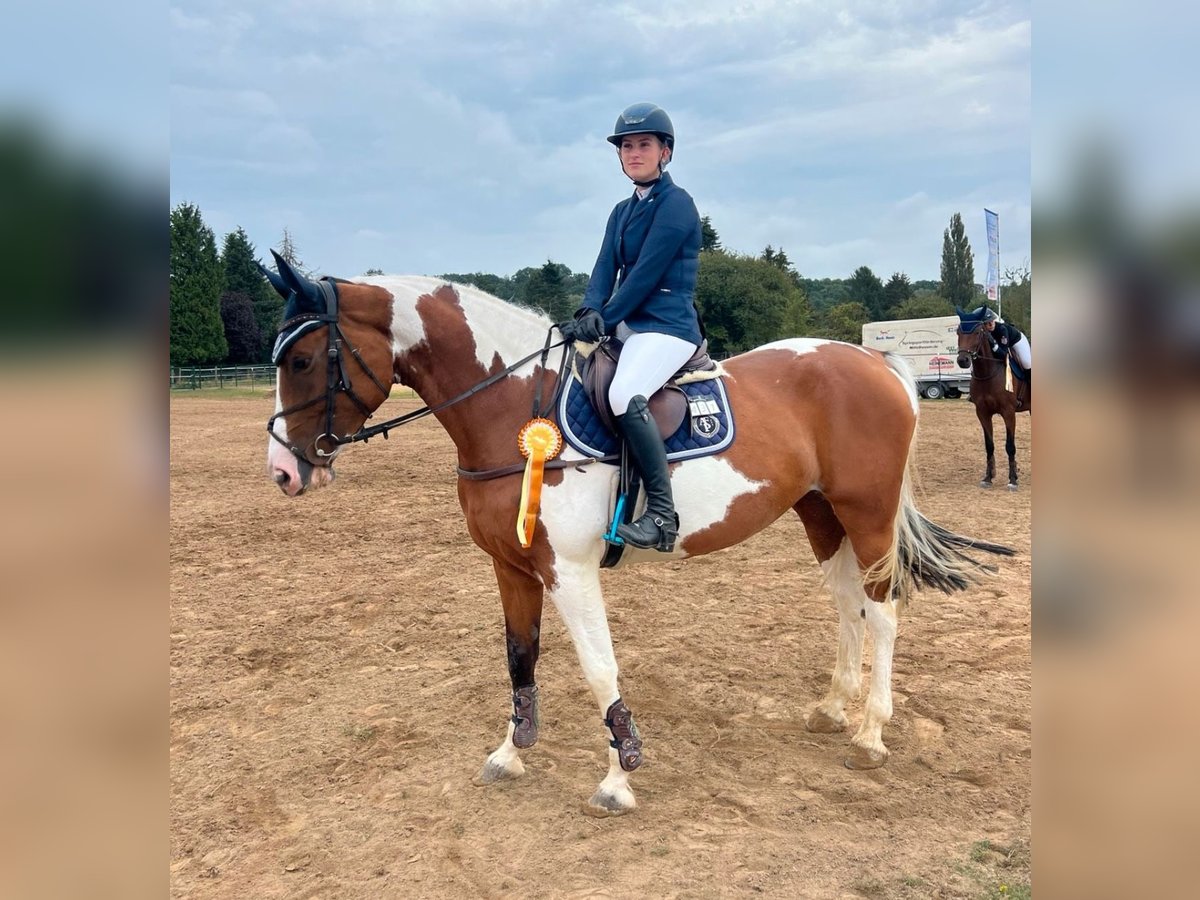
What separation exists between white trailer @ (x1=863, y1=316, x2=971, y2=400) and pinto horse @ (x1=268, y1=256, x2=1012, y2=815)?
28.7m

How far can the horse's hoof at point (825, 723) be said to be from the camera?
13.3 feet

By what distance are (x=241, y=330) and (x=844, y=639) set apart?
45.0 metres

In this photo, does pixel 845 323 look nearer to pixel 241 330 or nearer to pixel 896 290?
pixel 896 290

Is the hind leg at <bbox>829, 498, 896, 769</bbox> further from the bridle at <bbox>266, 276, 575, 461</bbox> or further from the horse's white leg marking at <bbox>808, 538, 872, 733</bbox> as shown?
the bridle at <bbox>266, 276, 575, 461</bbox>

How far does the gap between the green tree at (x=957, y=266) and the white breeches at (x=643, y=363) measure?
70.2 m

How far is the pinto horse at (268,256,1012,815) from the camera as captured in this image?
310 cm

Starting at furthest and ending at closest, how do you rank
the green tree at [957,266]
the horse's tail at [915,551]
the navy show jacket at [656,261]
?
the green tree at [957,266]
the horse's tail at [915,551]
the navy show jacket at [656,261]

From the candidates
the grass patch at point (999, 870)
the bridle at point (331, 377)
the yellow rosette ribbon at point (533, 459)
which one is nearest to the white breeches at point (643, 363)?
the yellow rosette ribbon at point (533, 459)

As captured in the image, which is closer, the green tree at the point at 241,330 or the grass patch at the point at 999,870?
the grass patch at the point at 999,870

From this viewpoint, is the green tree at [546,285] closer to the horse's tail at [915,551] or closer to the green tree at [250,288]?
the green tree at [250,288]
